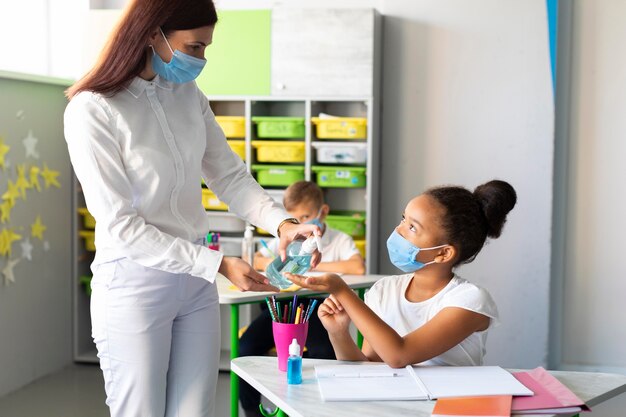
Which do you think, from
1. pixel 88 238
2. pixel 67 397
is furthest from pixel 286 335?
pixel 88 238

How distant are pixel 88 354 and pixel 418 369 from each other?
10.3ft

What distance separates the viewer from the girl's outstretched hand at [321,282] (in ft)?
6.25

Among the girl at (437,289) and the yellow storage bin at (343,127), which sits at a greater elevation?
the yellow storage bin at (343,127)

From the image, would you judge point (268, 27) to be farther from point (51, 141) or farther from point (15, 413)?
point (15, 413)

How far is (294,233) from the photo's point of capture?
6.89ft

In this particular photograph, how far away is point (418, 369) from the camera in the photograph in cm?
202

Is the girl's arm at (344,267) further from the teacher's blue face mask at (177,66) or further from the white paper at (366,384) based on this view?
the teacher's blue face mask at (177,66)

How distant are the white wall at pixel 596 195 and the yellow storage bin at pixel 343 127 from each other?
1.11 m

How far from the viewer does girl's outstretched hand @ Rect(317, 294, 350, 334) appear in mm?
2088

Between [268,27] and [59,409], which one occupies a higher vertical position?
[268,27]

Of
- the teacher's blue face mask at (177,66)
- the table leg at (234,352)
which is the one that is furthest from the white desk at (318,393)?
the table leg at (234,352)

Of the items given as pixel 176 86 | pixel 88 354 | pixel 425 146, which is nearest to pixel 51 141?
pixel 88 354

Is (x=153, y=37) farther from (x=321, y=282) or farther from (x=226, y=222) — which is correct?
(x=226, y=222)

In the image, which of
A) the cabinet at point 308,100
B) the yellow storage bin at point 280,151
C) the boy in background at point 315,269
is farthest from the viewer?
the yellow storage bin at point 280,151
